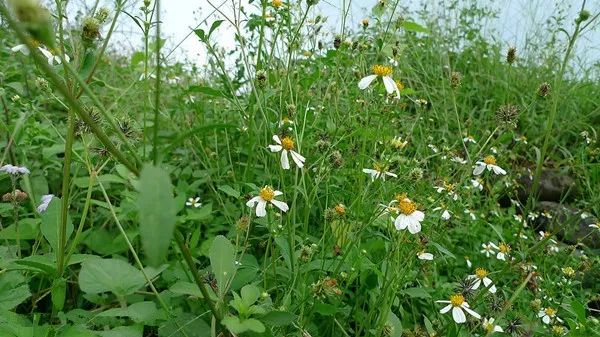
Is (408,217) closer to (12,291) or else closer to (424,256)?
(424,256)

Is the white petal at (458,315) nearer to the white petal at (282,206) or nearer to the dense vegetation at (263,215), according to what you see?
the dense vegetation at (263,215)

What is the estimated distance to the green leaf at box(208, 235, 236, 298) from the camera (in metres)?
0.78

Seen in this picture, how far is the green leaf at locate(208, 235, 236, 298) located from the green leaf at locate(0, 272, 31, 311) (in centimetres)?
36

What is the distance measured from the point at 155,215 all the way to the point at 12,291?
74 cm

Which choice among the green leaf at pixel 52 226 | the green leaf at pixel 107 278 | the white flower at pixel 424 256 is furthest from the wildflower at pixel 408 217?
the green leaf at pixel 52 226

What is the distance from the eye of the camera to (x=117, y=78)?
2.97 meters

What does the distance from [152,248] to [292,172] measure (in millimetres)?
1199

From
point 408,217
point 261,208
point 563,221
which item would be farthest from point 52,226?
point 563,221

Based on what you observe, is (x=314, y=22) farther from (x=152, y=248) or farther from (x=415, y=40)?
(x=415, y=40)

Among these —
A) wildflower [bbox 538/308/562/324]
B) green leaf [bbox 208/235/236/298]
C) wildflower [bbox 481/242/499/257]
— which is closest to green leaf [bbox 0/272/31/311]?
green leaf [bbox 208/235/236/298]

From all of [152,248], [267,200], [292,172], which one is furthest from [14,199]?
[152,248]

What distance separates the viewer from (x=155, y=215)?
335mm

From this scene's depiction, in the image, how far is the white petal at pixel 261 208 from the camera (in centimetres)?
101

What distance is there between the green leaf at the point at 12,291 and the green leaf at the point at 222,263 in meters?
0.36
